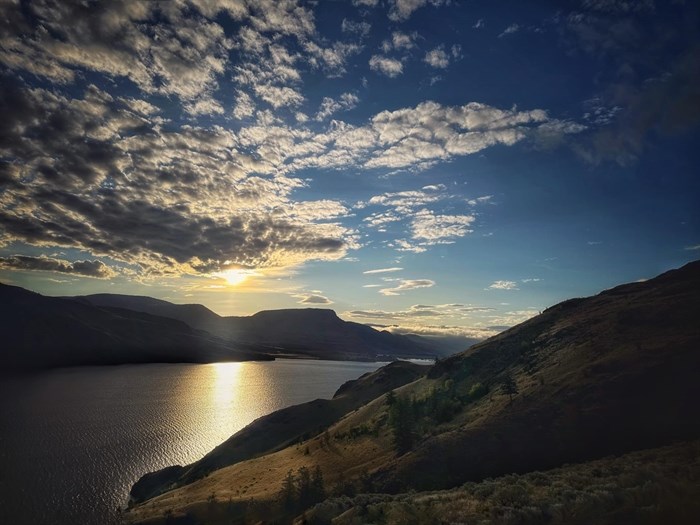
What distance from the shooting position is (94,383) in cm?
18538

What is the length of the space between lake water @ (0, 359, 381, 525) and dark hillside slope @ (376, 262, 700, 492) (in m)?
49.2

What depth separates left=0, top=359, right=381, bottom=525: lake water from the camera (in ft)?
198

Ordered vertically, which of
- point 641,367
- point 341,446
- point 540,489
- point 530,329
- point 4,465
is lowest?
point 4,465

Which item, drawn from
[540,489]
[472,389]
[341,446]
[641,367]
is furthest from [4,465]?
[641,367]

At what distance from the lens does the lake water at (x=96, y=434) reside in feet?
198

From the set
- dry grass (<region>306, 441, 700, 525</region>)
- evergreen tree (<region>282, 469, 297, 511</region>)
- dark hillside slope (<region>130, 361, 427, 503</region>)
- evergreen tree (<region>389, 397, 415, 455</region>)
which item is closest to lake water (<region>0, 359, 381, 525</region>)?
dark hillside slope (<region>130, 361, 427, 503</region>)

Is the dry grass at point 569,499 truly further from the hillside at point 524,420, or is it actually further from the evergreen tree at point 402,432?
the evergreen tree at point 402,432

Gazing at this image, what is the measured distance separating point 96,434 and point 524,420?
10245cm

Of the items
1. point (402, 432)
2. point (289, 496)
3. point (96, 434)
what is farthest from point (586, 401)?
point (96, 434)

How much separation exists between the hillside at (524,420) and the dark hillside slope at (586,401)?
13 centimetres

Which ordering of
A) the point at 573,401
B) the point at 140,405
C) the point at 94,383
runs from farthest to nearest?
1. the point at 94,383
2. the point at 140,405
3. the point at 573,401

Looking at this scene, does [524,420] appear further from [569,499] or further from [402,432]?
[569,499]

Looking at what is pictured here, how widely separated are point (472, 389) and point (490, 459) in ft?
63.4

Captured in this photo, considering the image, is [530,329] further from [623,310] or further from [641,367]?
[641,367]
